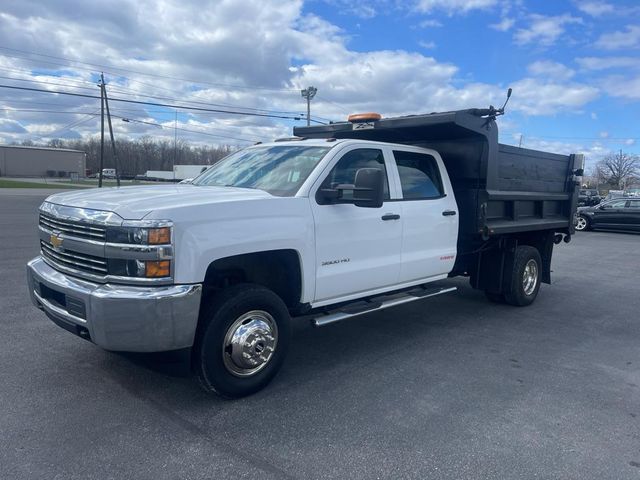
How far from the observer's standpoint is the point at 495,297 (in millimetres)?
7281

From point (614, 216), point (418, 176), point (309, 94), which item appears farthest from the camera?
point (309, 94)

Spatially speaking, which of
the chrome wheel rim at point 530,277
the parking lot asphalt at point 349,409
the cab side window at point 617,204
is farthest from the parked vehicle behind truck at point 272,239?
the cab side window at point 617,204

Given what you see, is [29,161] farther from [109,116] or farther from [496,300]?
[496,300]

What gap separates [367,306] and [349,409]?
1.24 meters

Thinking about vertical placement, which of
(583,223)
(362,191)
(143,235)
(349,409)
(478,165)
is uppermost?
(478,165)

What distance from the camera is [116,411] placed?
365 cm

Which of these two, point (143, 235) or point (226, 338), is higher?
point (143, 235)

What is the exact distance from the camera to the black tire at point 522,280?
696cm

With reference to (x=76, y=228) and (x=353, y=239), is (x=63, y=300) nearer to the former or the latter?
(x=76, y=228)

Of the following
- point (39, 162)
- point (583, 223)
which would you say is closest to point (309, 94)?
point (583, 223)

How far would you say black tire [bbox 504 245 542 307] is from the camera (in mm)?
6961

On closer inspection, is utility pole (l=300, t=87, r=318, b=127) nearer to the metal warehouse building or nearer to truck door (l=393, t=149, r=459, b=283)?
truck door (l=393, t=149, r=459, b=283)

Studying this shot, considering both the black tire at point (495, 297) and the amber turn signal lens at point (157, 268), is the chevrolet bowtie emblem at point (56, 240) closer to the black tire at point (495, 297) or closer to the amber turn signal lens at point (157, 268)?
the amber turn signal lens at point (157, 268)

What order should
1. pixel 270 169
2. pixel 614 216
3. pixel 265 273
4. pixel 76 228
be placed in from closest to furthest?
1. pixel 76 228
2. pixel 265 273
3. pixel 270 169
4. pixel 614 216
